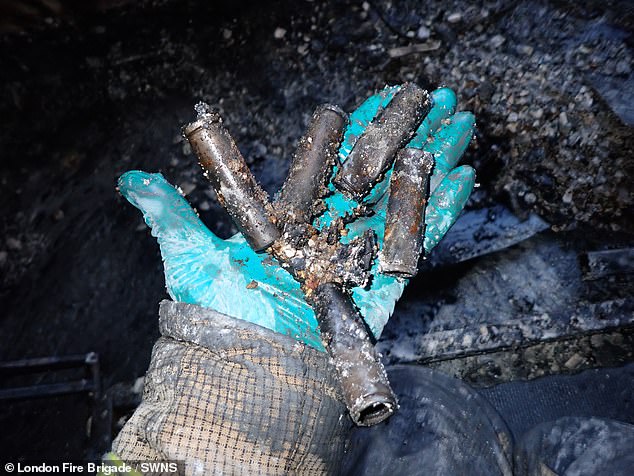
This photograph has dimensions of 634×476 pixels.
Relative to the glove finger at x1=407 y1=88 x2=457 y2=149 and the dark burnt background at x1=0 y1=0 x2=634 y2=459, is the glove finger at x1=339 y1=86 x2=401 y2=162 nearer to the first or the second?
the glove finger at x1=407 y1=88 x2=457 y2=149

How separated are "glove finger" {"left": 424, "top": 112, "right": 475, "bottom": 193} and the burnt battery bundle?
175 mm

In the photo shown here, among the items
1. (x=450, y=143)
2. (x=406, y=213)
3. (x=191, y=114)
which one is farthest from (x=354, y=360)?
(x=191, y=114)

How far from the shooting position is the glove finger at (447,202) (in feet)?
6.70

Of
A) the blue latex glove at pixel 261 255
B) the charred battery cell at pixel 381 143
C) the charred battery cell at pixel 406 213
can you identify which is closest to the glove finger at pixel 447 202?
the blue latex glove at pixel 261 255

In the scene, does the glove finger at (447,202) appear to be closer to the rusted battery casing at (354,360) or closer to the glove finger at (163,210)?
the rusted battery casing at (354,360)

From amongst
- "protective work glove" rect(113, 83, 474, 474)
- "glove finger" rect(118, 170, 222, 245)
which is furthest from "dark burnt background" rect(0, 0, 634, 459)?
"glove finger" rect(118, 170, 222, 245)

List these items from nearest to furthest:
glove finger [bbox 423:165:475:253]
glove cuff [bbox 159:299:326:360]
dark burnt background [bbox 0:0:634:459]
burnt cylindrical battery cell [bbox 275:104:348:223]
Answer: glove cuff [bbox 159:299:326:360] < burnt cylindrical battery cell [bbox 275:104:348:223] < glove finger [bbox 423:165:475:253] < dark burnt background [bbox 0:0:634:459]

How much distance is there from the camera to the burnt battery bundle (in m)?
1.73

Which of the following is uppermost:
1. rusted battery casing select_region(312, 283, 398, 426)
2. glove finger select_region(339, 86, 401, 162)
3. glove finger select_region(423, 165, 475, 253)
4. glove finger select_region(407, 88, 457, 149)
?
glove finger select_region(339, 86, 401, 162)

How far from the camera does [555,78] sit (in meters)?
2.68

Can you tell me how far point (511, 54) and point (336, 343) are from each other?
2127 millimetres

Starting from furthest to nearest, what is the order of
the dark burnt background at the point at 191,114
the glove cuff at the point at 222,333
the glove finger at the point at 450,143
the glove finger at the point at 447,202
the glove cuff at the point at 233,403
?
the dark burnt background at the point at 191,114 → the glove finger at the point at 450,143 → the glove finger at the point at 447,202 → the glove cuff at the point at 222,333 → the glove cuff at the point at 233,403

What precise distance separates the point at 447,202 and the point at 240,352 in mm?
1068

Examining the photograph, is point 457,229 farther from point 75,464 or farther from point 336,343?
point 75,464
